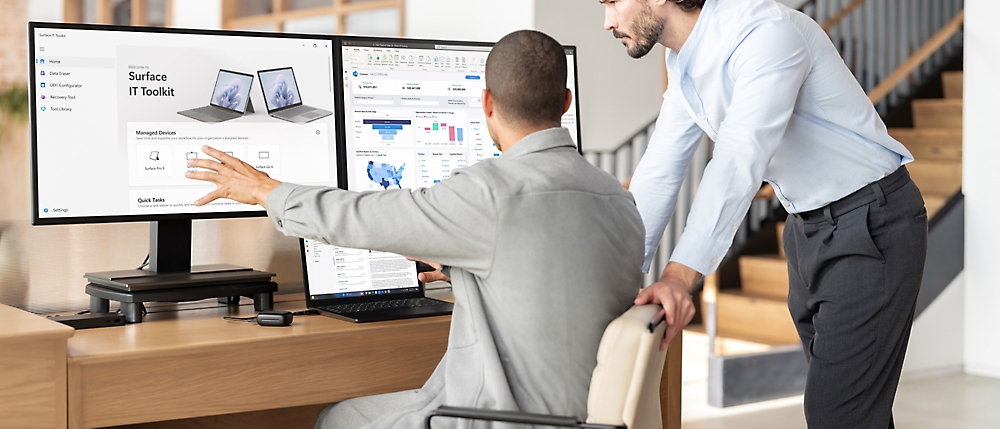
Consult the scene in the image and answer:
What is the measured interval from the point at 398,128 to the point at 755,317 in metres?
3.40

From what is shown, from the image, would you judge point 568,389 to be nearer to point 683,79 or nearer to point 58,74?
point 683,79

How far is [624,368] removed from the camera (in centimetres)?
127

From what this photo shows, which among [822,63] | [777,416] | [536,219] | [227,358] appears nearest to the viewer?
[536,219]

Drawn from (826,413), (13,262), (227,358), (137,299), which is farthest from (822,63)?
(13,262)

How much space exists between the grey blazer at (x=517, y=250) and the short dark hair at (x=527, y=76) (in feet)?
0.15

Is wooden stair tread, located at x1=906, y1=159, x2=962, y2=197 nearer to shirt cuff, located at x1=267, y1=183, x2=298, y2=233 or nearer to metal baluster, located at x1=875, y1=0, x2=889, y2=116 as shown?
metal baluster, located at x1=875, y1=0, x2=889, y2=116

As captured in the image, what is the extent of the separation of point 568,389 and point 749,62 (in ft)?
2.36

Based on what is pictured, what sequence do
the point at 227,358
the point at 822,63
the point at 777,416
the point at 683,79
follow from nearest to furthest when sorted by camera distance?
the point at 227,358, the point at 822,63, the point at 683,79, the point at 777,416

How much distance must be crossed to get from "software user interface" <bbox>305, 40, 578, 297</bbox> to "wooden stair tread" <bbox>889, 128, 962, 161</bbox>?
170 inches

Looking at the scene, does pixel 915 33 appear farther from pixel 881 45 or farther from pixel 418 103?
pixel 418 103

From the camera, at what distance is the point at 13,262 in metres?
2.02

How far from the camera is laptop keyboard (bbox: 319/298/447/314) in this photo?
1967 mm

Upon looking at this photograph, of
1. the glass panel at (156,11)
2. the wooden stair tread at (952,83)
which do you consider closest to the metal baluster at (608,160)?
the wooden stair tread at (952,83)

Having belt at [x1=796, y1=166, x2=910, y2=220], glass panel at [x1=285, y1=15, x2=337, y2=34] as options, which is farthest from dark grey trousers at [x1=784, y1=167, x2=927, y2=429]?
glass panel at [x1=285, y1=15, x2=337, y2=34]
